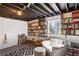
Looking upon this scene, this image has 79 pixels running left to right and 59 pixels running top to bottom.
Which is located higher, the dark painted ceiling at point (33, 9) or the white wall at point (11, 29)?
the dark painted ceiling at point (33, 9)

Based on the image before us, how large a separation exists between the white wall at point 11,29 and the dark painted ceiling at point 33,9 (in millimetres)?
94

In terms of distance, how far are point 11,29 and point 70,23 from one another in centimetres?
116

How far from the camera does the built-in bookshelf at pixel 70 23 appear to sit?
180 cm

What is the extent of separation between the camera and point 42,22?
6.36 feet

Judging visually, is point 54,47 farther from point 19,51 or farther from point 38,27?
point 19,51

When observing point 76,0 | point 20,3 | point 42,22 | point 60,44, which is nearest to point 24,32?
point 42,22

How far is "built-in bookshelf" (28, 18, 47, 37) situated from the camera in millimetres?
1927

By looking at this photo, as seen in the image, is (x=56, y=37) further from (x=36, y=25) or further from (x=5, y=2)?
(x=5, y=2)

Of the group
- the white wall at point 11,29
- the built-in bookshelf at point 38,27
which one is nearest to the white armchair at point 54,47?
the built-in bookshelf at point 38,27

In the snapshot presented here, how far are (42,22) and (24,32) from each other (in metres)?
0.42

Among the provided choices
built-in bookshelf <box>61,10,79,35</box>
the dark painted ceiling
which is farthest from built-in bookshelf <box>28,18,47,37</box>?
built-in bookshelf <box>61,10,79,35</box>

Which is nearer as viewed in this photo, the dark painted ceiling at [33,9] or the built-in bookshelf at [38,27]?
the dark painted ceiling at [33,9]

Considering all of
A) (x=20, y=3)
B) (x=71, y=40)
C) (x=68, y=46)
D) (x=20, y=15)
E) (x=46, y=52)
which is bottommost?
(x=46, y=52)

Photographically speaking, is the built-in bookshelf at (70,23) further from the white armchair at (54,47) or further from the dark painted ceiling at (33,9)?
the white armchair at (54,47)
